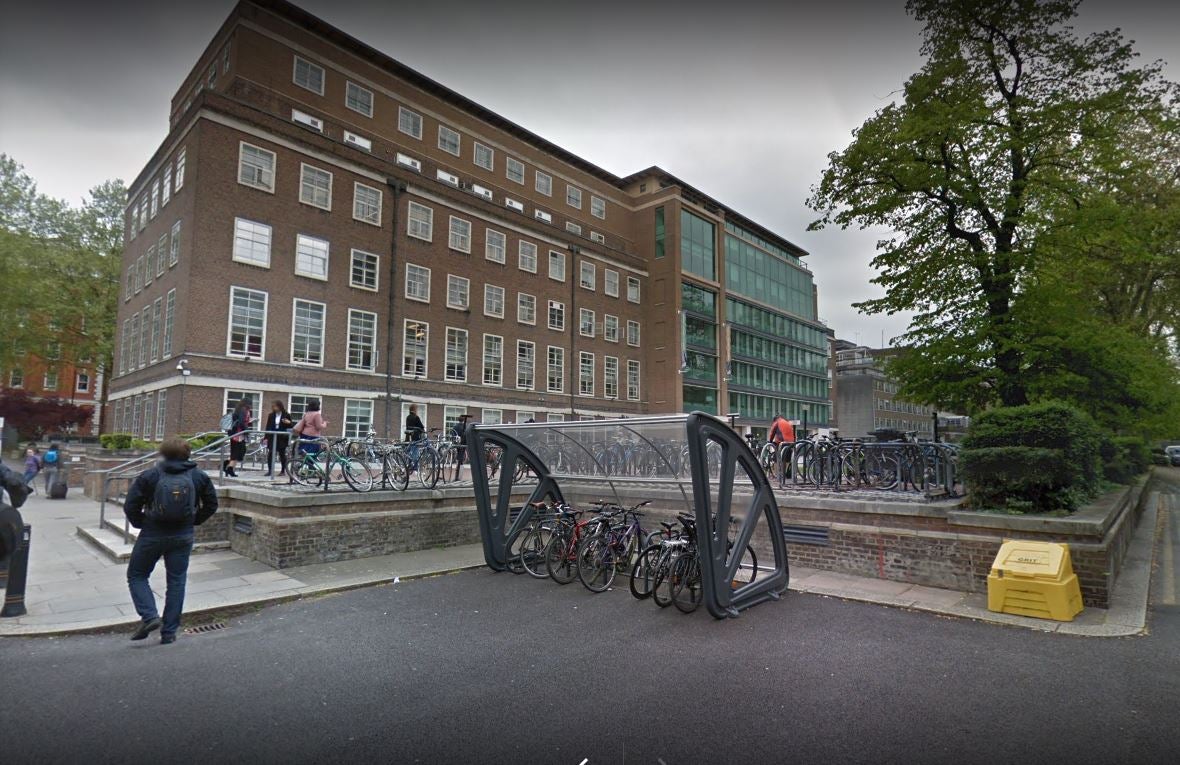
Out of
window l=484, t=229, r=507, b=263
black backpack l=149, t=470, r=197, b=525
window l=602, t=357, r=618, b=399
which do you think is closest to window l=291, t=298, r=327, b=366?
window l=484, t=229, r=507, b=263

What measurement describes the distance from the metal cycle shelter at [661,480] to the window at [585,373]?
30.2 metres

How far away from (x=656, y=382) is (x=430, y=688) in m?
46.8

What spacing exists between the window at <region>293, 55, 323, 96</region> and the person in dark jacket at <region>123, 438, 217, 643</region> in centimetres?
3344

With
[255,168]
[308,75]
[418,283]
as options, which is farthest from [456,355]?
[308,75]

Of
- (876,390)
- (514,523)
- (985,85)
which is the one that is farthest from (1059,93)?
(876,390)

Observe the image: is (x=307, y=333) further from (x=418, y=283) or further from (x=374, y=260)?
(x=418, y=283)

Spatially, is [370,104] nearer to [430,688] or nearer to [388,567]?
[388,567]

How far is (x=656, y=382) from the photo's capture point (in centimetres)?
5131

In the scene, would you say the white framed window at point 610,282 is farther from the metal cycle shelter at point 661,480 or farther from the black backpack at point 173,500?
the black backpack at point 173,500

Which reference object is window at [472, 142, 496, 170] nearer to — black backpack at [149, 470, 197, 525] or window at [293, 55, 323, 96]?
window at [293, 55, 323, 96]

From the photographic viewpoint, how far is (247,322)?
27.0m

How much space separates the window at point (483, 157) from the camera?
1690 inches

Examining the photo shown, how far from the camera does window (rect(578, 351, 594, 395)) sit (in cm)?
4388

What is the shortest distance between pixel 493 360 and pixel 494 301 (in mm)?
3568
